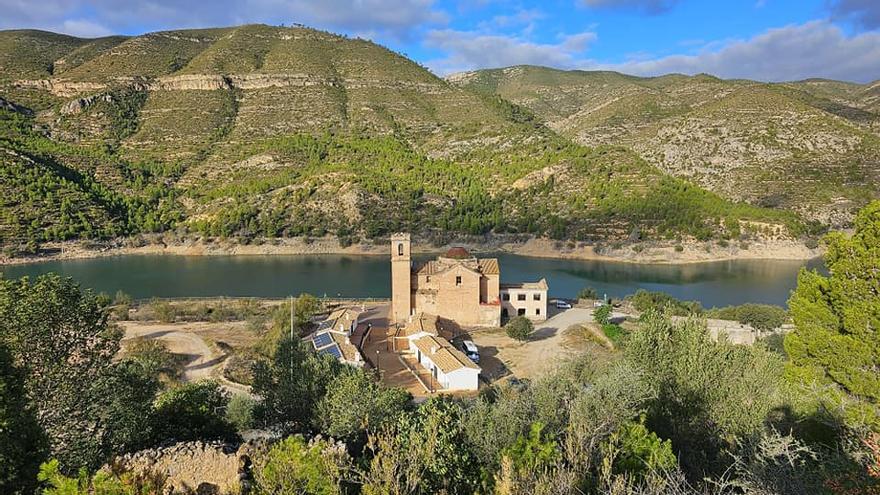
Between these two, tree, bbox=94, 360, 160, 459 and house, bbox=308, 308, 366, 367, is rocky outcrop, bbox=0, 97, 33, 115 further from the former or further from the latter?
tree, bbox=94, 360, 160, 459

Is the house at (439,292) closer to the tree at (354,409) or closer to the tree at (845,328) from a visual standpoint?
the tree at (354,409)

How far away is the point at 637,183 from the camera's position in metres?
63.8

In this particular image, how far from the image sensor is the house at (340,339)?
20.2m

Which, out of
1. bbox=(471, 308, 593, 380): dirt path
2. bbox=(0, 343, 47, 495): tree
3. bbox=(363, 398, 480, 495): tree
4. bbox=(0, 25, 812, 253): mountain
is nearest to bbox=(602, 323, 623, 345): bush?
bbox=(471, 308, 593, 380): dirt path

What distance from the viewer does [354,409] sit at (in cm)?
978

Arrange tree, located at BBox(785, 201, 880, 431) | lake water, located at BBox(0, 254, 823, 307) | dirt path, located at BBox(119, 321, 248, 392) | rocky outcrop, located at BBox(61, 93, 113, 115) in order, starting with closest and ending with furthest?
1. tree, located at BBox(785, 201, 880, 431)
2. dirt path, located at BBox(119, 321, 248, 392)
3. lake water, located at BBox(0, 254, 823, 307)
4. rocky outcrop, located at BBox(61, 93, 113, 115)

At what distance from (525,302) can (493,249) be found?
105ft

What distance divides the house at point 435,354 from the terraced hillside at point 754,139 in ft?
179

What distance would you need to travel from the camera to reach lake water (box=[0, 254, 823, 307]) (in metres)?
42.2

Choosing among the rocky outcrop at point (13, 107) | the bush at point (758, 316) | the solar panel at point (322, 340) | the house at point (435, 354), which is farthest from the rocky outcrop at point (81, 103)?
the bush at point (758, 316)

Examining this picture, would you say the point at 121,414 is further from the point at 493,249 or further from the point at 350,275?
the point at 493,249

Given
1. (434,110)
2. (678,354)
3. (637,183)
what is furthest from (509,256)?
(678,354)

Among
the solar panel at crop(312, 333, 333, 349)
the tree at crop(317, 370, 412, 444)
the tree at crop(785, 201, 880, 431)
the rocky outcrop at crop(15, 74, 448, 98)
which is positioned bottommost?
the solar panel at crop(312, 333, 333, 349)

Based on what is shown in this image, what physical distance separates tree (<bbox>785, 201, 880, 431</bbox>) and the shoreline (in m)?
47.1
